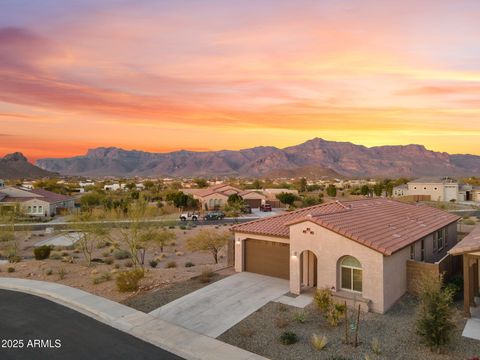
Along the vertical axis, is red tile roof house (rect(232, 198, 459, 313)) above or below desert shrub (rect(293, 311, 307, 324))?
above

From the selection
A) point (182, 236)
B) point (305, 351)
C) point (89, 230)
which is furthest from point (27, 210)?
point (305, 351)

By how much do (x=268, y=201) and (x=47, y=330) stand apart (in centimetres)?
6174

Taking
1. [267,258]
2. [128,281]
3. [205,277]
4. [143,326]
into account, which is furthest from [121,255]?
[143,326]

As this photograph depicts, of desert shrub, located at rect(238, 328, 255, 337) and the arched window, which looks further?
the arched window

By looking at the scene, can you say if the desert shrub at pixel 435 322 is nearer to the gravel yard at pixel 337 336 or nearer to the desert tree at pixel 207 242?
the gravel yard at pixel 337 336

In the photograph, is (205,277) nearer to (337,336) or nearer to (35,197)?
(337,336)

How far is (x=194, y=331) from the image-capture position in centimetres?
1480

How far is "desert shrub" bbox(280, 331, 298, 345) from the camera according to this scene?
13.7 m

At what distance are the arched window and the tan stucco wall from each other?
0.29m

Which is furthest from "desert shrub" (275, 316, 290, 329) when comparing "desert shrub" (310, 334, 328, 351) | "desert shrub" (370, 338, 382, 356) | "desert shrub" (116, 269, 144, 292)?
"desert shrub" (116, 269, 144, 292)

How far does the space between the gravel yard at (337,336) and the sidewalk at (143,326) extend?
2.38 feet

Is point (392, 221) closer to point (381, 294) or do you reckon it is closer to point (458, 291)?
point (458, 291)

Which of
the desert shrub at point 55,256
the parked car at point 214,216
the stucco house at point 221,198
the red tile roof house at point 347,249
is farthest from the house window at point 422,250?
the stucco house at point 221,198

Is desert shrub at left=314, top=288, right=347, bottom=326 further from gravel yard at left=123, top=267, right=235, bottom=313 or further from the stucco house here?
the stucco house
